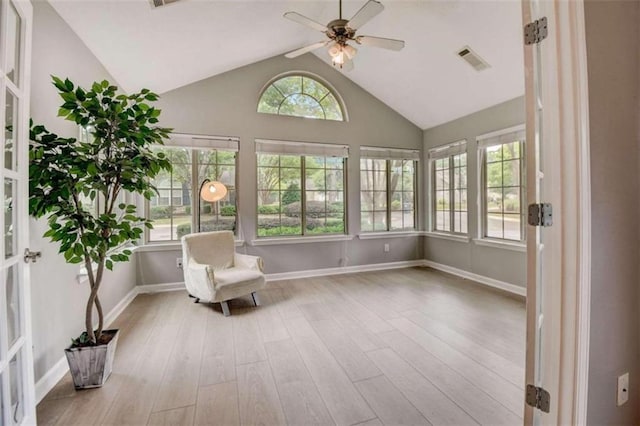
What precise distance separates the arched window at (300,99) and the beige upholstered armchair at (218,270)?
214 cm

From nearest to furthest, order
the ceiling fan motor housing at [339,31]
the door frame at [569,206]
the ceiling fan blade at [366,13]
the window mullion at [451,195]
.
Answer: the door frame at [569,206]
the ceiling fan blade at [366,13]
the ceiling fan motor housing at [339,31]
the window mullion at [451,195]

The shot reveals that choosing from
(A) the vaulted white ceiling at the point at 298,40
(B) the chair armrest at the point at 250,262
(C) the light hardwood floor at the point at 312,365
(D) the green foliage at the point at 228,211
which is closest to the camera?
(C) the light hardwood floor at the point at 312,365

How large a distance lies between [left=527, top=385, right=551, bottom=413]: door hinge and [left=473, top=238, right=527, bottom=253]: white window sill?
2.94 metres

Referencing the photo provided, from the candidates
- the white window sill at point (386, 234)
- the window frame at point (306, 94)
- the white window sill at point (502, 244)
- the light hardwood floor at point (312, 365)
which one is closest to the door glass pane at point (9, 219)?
the light hardwood floor at point (312, 365)

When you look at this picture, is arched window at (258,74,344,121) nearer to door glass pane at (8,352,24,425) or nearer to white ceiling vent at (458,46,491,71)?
white ceiling vent at (458,46,491,71)

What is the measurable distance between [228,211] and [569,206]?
13.1ft

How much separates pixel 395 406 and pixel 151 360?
185cm

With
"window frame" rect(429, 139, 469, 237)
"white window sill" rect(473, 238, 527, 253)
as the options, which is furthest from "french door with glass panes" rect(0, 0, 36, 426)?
"window frame" rect(429, 139, 469, 237)

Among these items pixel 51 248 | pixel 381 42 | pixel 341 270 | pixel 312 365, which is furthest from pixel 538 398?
pixel 341 270

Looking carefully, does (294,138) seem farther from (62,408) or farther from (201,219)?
(62,408)

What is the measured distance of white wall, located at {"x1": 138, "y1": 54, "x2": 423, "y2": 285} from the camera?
13.4 feet

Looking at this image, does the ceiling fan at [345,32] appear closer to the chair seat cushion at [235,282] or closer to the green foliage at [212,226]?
the chair seat cushion at [235,282]

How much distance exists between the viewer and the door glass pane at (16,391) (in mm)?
1309

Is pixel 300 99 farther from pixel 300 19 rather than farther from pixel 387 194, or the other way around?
pixel 300 19
